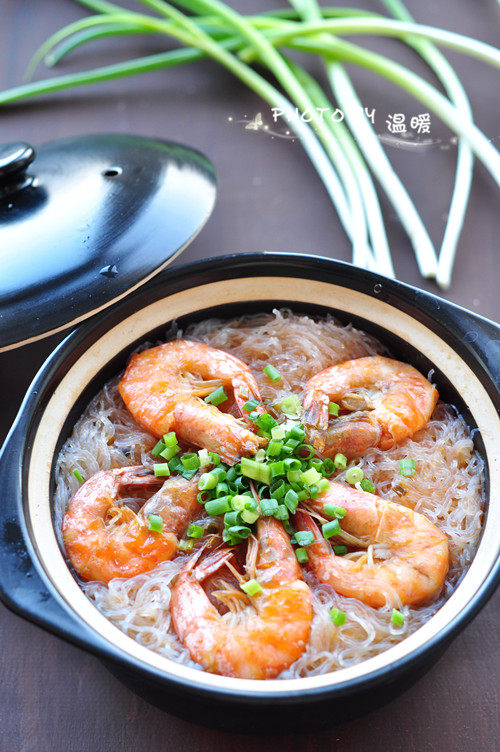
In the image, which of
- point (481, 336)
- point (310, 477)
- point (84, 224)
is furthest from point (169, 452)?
point (481, 336)

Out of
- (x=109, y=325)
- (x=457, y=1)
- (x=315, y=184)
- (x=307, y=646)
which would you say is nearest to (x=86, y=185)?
(x=109, y=325)

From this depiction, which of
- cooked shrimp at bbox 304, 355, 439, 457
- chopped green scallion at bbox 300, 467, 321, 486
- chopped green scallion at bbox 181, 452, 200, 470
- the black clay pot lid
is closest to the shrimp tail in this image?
cooked shrimp at bbox 304, 355, 439, 457

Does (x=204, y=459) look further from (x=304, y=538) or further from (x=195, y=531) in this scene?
(x=304, y=538)

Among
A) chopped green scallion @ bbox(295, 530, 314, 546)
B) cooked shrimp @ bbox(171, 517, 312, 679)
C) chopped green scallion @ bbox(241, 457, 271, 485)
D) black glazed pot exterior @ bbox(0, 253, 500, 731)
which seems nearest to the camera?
black glazed pot exterior @ bbox(0, 253, 500, 731)

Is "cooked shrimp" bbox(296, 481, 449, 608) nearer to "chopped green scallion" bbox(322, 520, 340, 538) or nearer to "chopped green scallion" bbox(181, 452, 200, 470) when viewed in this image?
"chopped green scallion" bbox(322, 520, 340, 538)

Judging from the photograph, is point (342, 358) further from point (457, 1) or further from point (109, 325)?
point (457, 1)

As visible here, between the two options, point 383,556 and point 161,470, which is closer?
point 383,556
